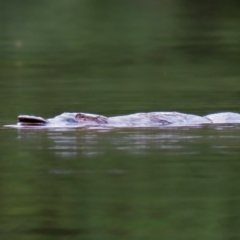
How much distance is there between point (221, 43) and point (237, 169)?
17.4 meters

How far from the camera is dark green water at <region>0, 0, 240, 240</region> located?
264 inches

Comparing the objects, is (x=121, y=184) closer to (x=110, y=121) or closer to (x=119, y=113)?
(x=110, y=121)

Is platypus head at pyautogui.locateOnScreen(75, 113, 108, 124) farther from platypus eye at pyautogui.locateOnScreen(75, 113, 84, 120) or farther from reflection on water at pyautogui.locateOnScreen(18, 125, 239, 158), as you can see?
reflection on water at pyautogui.locateOnScreen(18, 125, 239, 158)

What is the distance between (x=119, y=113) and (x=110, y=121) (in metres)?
1.50

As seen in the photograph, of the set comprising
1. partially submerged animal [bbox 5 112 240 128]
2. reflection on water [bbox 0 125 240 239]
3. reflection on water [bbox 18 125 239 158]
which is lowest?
reflection on water [bbox 0 125 240 239]

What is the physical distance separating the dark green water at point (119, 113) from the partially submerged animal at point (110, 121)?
0.93 ft

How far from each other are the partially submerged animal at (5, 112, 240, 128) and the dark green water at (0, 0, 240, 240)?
28cm

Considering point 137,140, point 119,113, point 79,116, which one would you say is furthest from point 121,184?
point 119,113

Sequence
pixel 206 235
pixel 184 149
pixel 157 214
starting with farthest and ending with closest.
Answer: pixel 184 149, pixel 157 214, pixel 206 235

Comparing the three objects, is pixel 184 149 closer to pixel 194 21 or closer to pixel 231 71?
pixel 231 71

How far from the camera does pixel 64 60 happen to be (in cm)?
2314

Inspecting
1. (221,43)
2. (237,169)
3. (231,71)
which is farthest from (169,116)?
(221,43)

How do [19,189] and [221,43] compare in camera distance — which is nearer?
[19,189]

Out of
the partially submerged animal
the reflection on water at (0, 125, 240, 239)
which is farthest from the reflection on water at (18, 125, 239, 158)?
the partially submerged animal
